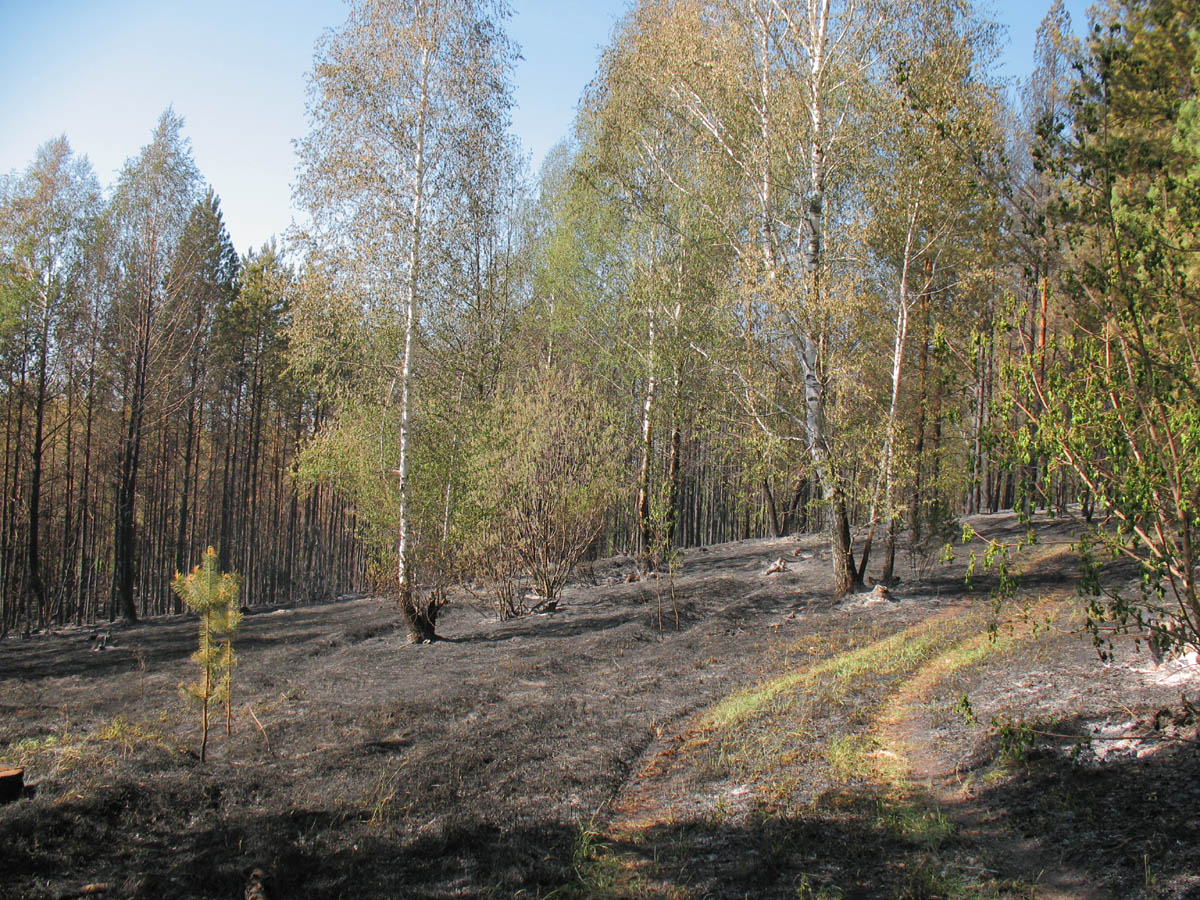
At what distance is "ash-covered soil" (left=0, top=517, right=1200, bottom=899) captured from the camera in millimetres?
3434

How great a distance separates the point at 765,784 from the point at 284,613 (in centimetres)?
1420

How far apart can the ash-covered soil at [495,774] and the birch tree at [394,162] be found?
339 centimetres

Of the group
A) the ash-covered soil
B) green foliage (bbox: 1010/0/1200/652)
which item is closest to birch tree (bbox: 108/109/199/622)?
the ash-covered soil

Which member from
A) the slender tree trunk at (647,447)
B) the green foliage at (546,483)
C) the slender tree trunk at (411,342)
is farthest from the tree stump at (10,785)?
the slender tree trunk at (647,447)

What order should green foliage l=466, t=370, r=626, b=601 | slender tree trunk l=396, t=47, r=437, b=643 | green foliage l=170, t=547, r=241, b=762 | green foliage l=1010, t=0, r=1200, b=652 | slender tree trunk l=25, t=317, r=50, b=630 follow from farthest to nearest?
slender tree trunk l=25, t=317, r=50, b=630 < green foliage l=466, t=370, r=626, b=601 < slender tree trunk l=396, t=47, r=437, b=643 < green foliage l=170, t=547, r=241, b=762 < green foliage l=1010, t=0, r=1200, b=652

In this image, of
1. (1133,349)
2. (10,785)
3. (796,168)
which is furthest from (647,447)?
(1133,349)

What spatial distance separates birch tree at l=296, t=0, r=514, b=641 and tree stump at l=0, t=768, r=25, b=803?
17.7ft

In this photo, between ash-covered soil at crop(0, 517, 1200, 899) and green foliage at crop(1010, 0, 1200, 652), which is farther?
ash-covered soil at crop(0, 517, 1200, 899)

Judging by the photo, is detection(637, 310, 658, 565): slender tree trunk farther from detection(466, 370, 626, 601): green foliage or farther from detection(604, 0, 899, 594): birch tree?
detection(604, 0, 899, 594): birch tree

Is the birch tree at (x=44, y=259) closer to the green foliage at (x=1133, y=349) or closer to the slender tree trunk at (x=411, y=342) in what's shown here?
the slender tree trunk at (x=411, y=342)

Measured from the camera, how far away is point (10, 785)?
434 centimetres

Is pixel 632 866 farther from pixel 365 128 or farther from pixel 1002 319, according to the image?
pixel 365 128

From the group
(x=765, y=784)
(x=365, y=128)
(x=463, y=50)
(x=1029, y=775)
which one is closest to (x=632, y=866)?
(x=765, y=784)

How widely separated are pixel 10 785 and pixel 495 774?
275 cm
